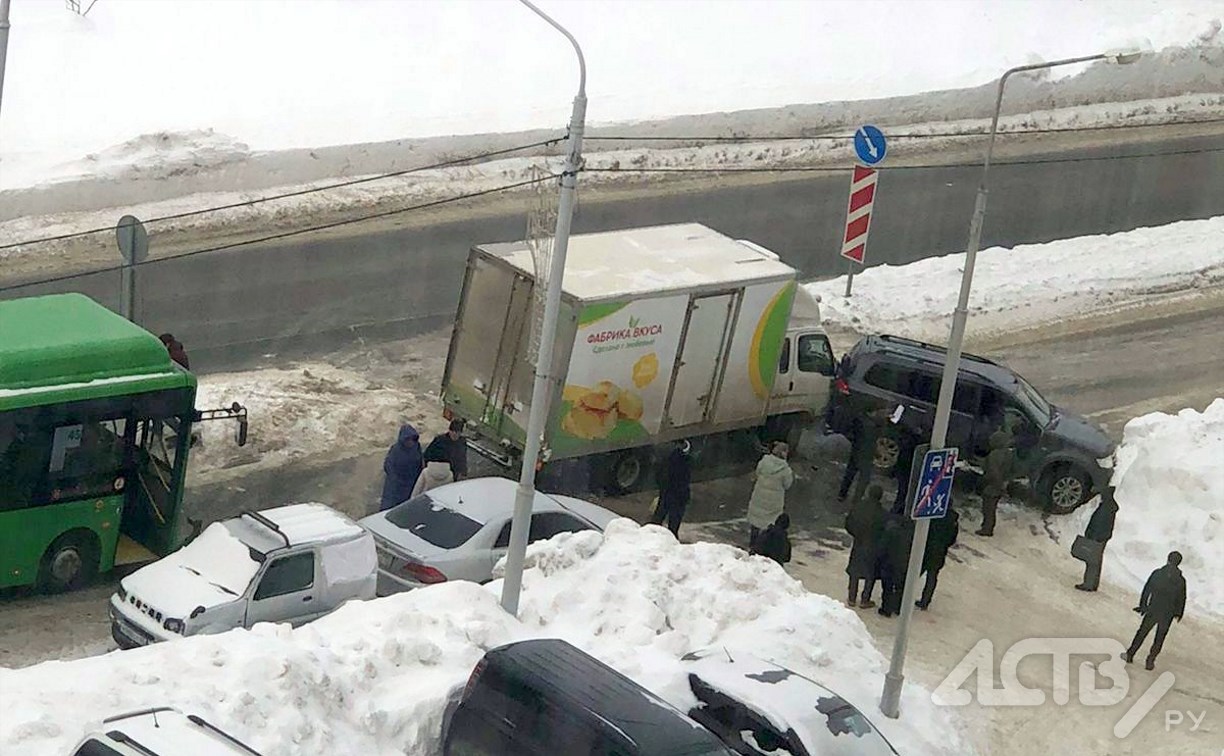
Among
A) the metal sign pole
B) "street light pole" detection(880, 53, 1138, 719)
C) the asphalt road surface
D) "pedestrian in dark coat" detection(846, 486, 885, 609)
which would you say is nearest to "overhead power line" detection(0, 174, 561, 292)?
the asphalt road surface

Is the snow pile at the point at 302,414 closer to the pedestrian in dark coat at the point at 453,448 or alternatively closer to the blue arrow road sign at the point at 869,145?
the pedestrian in dark coat at the point at 453,448

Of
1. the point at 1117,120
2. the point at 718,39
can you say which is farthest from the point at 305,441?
the point at 1117,120

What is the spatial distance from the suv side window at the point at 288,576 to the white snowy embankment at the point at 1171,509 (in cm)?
934

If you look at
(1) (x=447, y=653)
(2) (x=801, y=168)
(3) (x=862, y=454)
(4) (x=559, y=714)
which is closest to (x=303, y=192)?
(2) (x=801, y=168)

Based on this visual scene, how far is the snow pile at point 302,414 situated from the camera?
1977 cm

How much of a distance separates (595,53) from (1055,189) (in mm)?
11081

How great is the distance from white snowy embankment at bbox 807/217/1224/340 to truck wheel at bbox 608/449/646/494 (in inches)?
288

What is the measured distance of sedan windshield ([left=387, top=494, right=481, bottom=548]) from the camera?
53.2 feet

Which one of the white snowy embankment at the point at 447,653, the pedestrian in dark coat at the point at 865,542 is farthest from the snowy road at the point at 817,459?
the white snowy embankment at the point at 447,653

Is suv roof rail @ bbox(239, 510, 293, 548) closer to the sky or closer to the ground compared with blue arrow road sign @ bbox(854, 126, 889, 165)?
closer to the ground

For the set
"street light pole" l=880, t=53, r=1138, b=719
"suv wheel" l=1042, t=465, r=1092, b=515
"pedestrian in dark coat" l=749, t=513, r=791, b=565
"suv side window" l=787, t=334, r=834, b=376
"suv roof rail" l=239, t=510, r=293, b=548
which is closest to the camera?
"street light pole" l=880, t=53, r=1138, b=719

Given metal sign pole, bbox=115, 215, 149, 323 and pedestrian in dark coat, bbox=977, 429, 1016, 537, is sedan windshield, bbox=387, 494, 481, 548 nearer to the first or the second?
metal sign pole, bbox=115, 215, 149, 323

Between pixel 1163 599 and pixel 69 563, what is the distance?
412 inches

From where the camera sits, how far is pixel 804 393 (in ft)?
70.2
